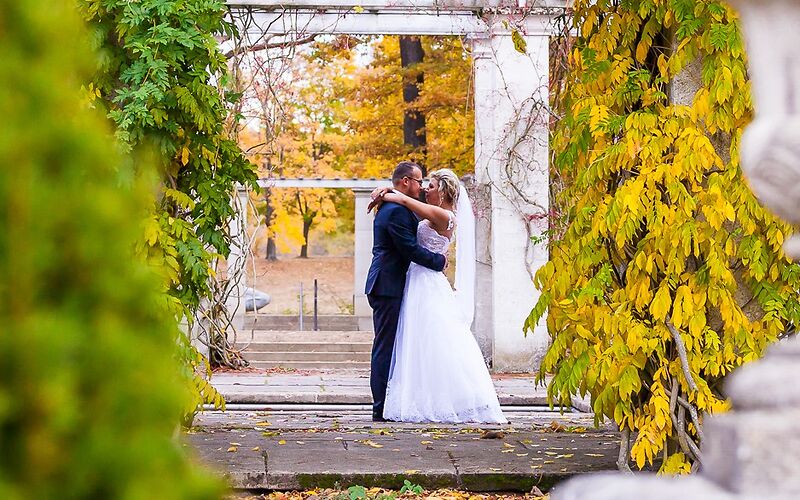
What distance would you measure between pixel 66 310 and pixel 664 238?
152 inches

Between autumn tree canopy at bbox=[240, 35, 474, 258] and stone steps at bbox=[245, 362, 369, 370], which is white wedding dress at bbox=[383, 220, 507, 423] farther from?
stone steps at bbox=[245, 362, 369, 370]

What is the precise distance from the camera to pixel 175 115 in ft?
19.6

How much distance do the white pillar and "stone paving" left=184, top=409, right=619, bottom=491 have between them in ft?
17.2

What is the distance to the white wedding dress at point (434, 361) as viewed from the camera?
824cm

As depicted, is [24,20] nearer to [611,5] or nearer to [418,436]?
[611,5]

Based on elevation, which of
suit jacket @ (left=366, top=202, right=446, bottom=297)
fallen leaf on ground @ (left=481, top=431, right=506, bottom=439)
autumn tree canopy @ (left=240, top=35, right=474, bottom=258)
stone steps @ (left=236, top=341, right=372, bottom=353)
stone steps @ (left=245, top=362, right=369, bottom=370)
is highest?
autumn tree canopy @ (left=240, top=35, right=474, bottom=258)

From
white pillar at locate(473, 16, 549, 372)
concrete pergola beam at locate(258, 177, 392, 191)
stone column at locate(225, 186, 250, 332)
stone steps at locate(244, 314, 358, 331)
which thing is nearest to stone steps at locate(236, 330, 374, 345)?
stone column at locate(225, 186, 250, 332)

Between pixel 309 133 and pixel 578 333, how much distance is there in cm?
2473

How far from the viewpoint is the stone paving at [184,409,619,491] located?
5.04 m

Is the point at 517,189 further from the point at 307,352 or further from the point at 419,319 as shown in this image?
the point at 419,319

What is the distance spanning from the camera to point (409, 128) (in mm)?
21094

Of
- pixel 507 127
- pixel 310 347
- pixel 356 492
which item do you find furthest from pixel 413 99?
pixel 356 492

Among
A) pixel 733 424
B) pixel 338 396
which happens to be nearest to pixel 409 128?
pixel 338 396

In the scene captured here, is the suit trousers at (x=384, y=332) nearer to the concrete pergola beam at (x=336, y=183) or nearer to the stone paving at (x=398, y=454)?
the stone paving at (x=398, y=454)
